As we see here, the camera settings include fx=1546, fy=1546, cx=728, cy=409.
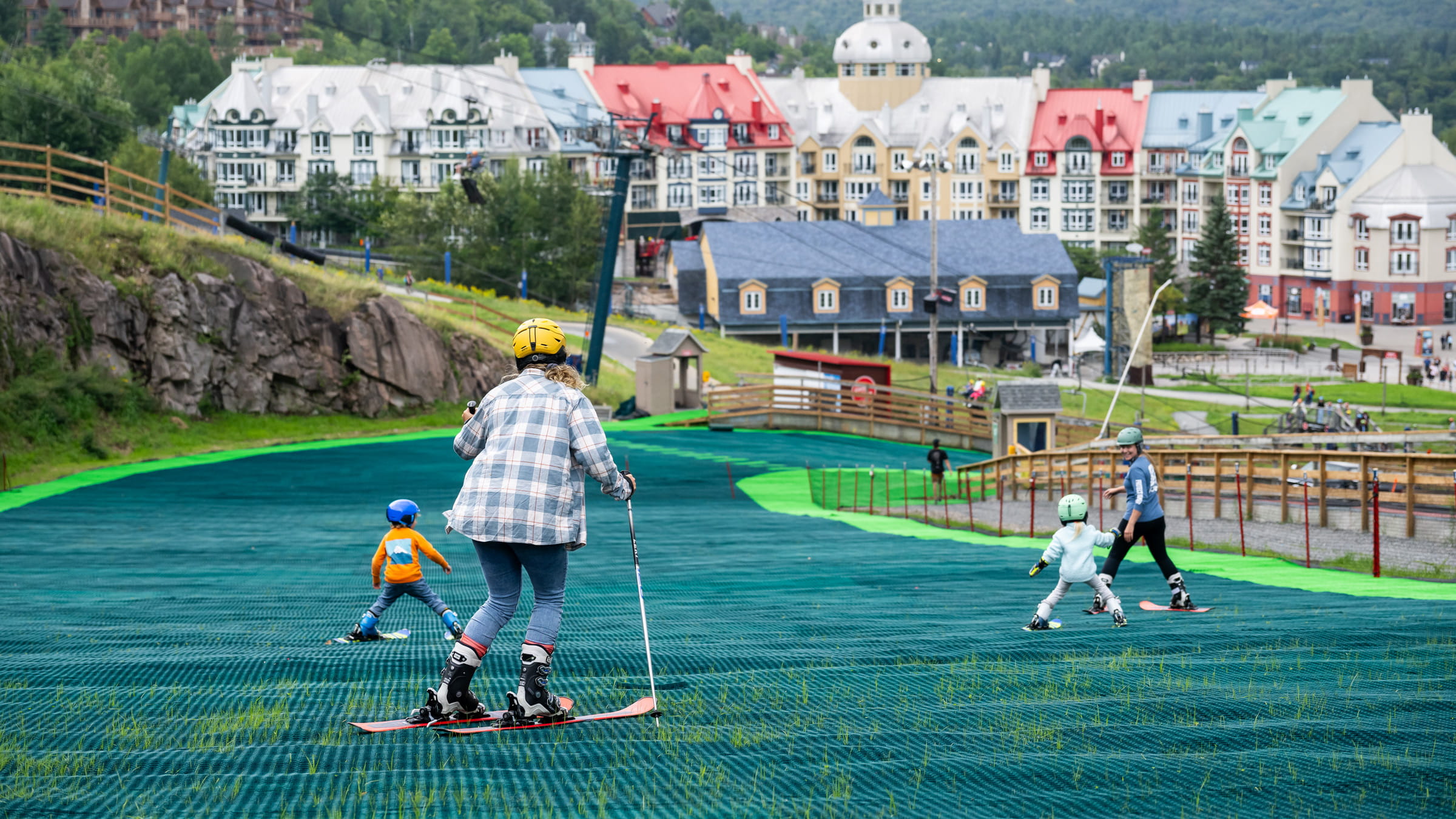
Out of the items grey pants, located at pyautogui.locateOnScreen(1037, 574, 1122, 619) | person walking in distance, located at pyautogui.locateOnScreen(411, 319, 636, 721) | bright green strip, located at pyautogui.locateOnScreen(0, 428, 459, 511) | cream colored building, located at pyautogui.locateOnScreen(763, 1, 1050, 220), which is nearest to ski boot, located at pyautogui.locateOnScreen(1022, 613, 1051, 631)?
grey pants, located at pyautogui.locateOnScreen(1037, 574, 1122, 619)

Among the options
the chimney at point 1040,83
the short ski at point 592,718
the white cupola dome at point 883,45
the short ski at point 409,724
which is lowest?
the short ski at point 592,718

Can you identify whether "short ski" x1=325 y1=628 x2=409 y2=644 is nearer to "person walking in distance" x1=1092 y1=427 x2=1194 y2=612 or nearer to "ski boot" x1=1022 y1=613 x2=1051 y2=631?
"ski boot" x1=1022 y1=613 x2=1051 y2=631

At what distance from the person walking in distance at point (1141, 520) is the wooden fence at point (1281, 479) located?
628cm

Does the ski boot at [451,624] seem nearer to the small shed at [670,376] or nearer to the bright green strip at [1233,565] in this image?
the bright green strip at [1233,565]

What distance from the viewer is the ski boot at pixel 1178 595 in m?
12.1

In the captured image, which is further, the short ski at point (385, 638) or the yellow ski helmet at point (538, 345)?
the short ski at point (385, 638)

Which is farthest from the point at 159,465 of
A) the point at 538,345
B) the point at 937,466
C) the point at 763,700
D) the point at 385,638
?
the point at 538,345

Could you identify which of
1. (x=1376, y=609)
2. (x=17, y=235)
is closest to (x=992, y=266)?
(x=17, y=235)

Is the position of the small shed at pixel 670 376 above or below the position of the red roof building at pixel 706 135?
below

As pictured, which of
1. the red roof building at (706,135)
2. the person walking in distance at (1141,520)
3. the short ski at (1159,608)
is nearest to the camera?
the short ski at (1159,608)

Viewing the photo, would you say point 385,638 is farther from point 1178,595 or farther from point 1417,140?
point 1417,140

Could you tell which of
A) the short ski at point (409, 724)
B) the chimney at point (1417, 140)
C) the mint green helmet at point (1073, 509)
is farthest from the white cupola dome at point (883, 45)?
the short ski at point (409, 724)

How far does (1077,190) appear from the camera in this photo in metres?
127

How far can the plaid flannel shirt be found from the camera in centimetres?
693
